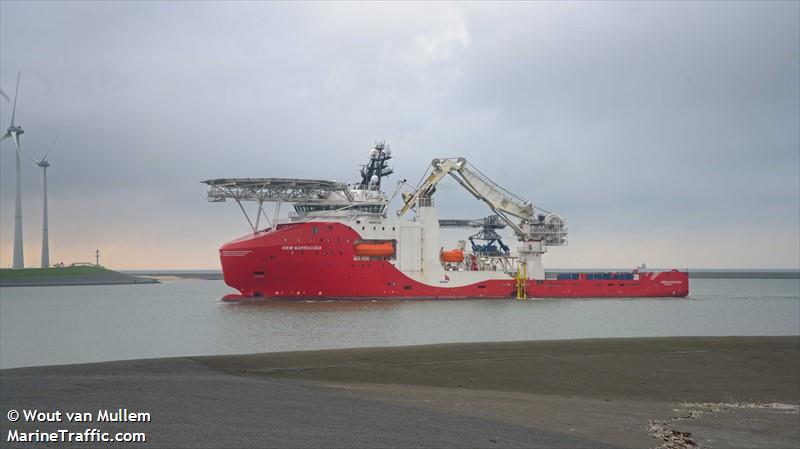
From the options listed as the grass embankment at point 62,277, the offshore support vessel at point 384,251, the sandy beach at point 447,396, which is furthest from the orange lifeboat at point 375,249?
the grass embankment at point 62,277

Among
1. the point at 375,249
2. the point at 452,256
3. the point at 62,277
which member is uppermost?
the point at 375,249

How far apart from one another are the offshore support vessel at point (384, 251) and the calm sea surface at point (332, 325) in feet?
5.73

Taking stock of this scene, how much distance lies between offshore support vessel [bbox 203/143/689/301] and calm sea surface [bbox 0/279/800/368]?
5.73ft

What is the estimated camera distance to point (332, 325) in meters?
32.8

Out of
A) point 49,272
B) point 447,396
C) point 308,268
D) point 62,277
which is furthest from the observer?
point 62,277

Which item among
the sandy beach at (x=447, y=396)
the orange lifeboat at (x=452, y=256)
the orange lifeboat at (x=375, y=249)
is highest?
the orange lifeboat at (x=375, y=249)

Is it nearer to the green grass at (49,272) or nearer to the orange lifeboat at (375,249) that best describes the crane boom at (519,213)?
the orange lifeboat at (375,249)

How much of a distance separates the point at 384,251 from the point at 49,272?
81.3m

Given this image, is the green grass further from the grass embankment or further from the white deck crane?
the white deck crane

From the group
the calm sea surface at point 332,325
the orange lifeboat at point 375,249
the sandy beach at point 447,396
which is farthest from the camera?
the orange lifeboat at point 375,249

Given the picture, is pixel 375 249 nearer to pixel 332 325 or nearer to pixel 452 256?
pixel 452 256

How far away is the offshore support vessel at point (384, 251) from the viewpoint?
4697 centimetres

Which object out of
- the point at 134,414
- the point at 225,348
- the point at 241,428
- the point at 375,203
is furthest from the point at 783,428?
the point at 375,203

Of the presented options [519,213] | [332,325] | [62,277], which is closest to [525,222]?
[519,213]
